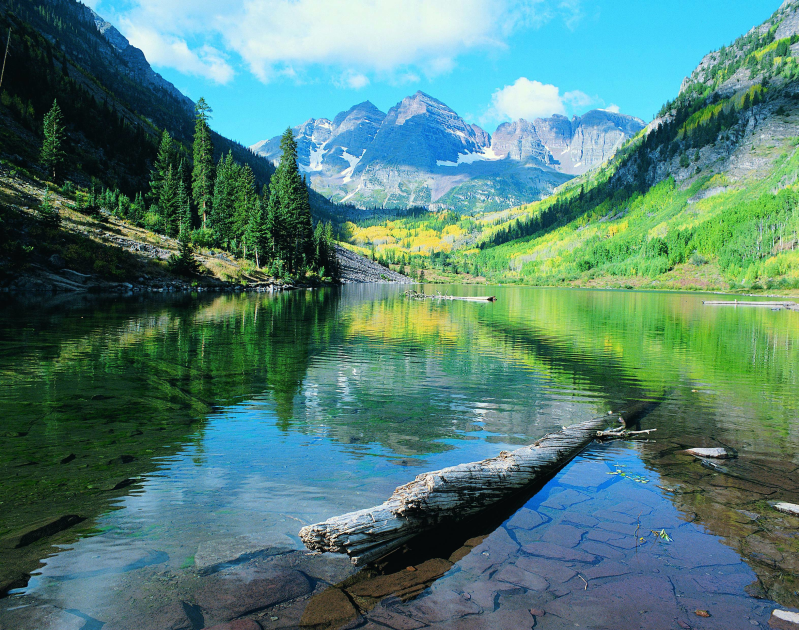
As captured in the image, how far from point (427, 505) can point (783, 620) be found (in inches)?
192

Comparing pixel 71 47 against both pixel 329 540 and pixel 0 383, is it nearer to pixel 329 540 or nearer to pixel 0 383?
pixel 0 383

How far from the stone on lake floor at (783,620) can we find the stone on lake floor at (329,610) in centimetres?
541

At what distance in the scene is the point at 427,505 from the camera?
7.37 m

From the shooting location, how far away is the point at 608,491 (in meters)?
9.73

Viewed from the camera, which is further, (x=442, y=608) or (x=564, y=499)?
(x=564, y=499)

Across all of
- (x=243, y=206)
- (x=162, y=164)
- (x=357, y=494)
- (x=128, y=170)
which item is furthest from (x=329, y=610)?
(x=128, y=170)

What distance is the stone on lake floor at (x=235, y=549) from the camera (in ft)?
22.0

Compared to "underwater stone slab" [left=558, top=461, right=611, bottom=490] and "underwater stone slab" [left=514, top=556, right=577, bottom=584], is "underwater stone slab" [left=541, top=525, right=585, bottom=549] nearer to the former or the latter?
"underwater stone slab" [left=514, top=556, right=577, bottom=584]

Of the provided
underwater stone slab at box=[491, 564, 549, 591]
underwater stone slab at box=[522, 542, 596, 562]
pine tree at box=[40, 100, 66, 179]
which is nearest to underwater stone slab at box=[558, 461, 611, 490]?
underwater stone slab at box=[522, 542, 596, 562]

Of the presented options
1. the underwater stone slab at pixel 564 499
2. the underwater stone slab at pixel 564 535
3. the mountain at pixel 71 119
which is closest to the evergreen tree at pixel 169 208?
the mountain at pixel 71 119

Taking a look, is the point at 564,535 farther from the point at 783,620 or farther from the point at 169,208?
the point at 169,208

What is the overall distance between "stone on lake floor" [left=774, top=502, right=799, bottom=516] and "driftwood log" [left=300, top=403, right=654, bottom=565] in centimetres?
429

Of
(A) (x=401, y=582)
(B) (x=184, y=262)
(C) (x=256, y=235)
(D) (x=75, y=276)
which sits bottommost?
(A) (x=401, y=582)

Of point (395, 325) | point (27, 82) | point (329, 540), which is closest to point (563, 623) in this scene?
point (329, 540)
